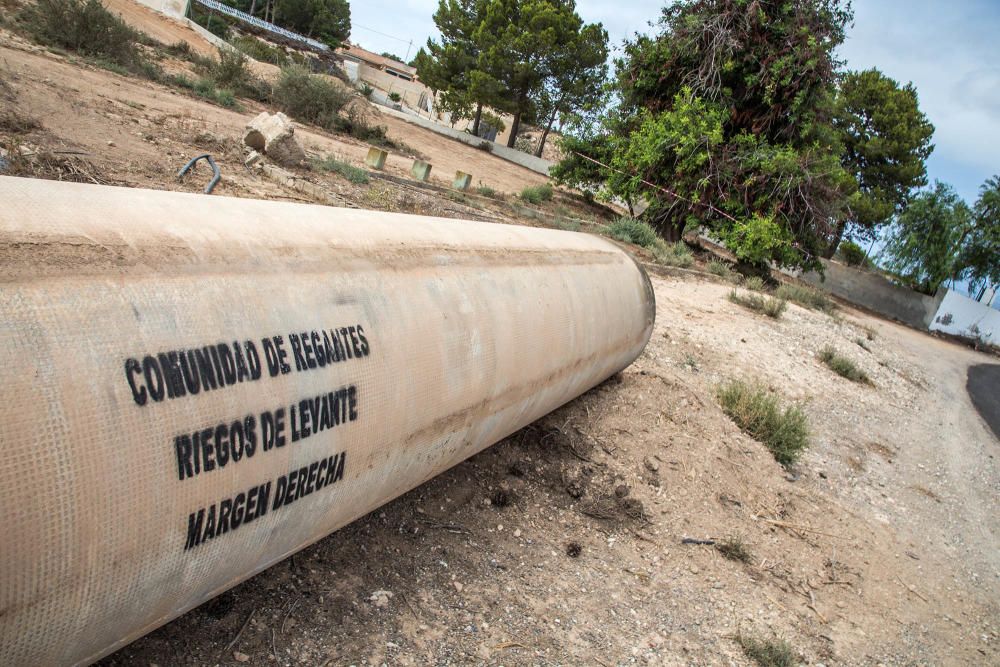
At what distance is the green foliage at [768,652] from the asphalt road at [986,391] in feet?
32.3

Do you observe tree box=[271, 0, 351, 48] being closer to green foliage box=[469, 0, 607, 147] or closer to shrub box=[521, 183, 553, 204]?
green foliage box=[469, 0, 607, 147]

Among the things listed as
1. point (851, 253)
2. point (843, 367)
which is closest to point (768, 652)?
point (843, 367)

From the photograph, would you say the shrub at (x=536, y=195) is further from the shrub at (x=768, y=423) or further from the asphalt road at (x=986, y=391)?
the shrub at (x=768, y=423)

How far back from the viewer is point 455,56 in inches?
1403

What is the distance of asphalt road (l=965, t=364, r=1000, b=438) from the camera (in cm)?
1135

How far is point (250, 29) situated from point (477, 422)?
55.0 metres

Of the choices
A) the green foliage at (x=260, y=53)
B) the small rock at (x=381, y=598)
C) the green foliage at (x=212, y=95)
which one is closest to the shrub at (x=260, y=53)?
the green foliage at (x=260, y=53)

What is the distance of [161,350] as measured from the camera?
1614 mm

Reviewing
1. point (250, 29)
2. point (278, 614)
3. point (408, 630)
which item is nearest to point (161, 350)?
point (278, 614)

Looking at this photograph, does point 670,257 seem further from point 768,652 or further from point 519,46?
point 519,46

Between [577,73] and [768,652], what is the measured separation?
3648cm

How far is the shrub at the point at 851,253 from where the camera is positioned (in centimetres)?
3425

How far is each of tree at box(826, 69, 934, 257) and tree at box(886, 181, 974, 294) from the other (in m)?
A: 2.69

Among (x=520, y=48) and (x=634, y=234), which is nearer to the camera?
(x=634, y=234)
